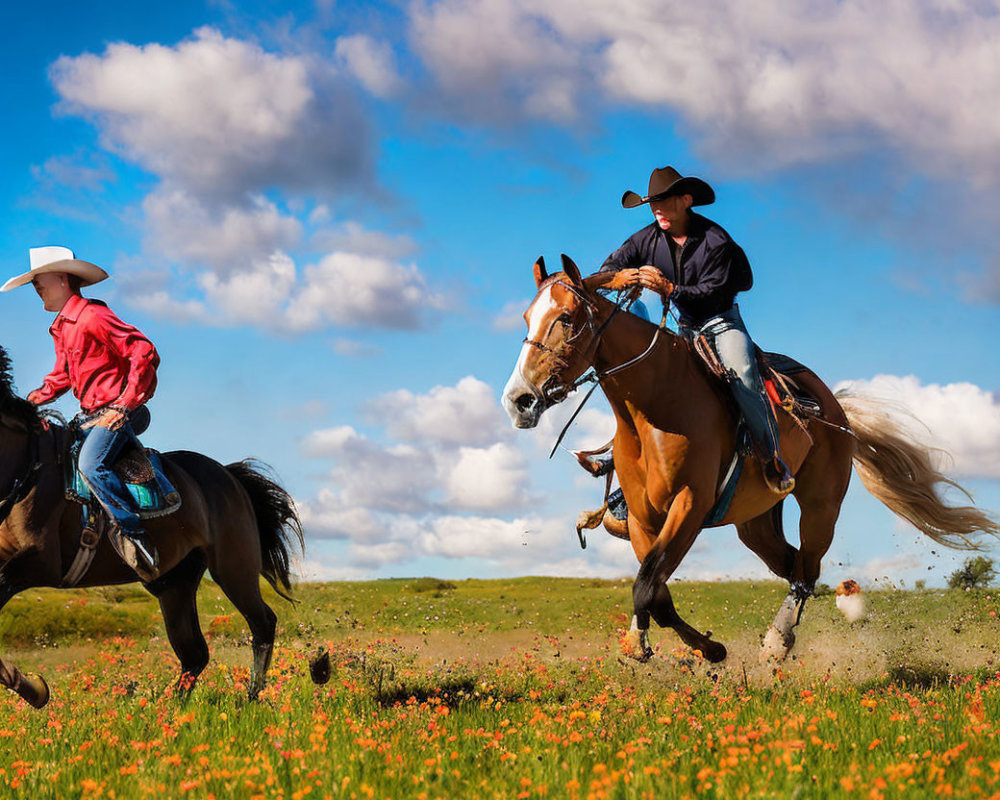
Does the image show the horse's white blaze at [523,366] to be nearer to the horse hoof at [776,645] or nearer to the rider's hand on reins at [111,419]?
the rider's hand on reins at [111,419]

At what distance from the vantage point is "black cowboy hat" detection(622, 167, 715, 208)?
26.2 feet

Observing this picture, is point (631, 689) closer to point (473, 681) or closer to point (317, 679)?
point (473, 681)

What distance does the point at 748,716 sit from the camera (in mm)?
6160

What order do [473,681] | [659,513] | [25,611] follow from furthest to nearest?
[25,611]
[473,681]
[659,513]

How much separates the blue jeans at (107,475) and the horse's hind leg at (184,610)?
1008 millimetres

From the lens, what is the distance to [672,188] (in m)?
7.94

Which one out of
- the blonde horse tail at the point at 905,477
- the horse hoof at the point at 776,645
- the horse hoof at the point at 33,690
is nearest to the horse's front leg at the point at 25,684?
the horse hoof at the point at 33,690

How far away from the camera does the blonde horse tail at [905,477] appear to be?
10.8 meters

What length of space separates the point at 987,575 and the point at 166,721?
14.5m

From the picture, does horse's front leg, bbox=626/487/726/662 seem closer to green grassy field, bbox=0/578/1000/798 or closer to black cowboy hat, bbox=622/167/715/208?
green grassy field, bbox=0/578/1000/798

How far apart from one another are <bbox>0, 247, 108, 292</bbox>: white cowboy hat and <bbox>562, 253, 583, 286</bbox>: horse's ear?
415 centimetres

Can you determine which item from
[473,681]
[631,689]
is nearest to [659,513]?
[631,689]

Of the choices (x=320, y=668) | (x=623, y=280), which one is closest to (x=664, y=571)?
(x=623, y=280)

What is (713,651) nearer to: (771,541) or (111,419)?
(771,541)
